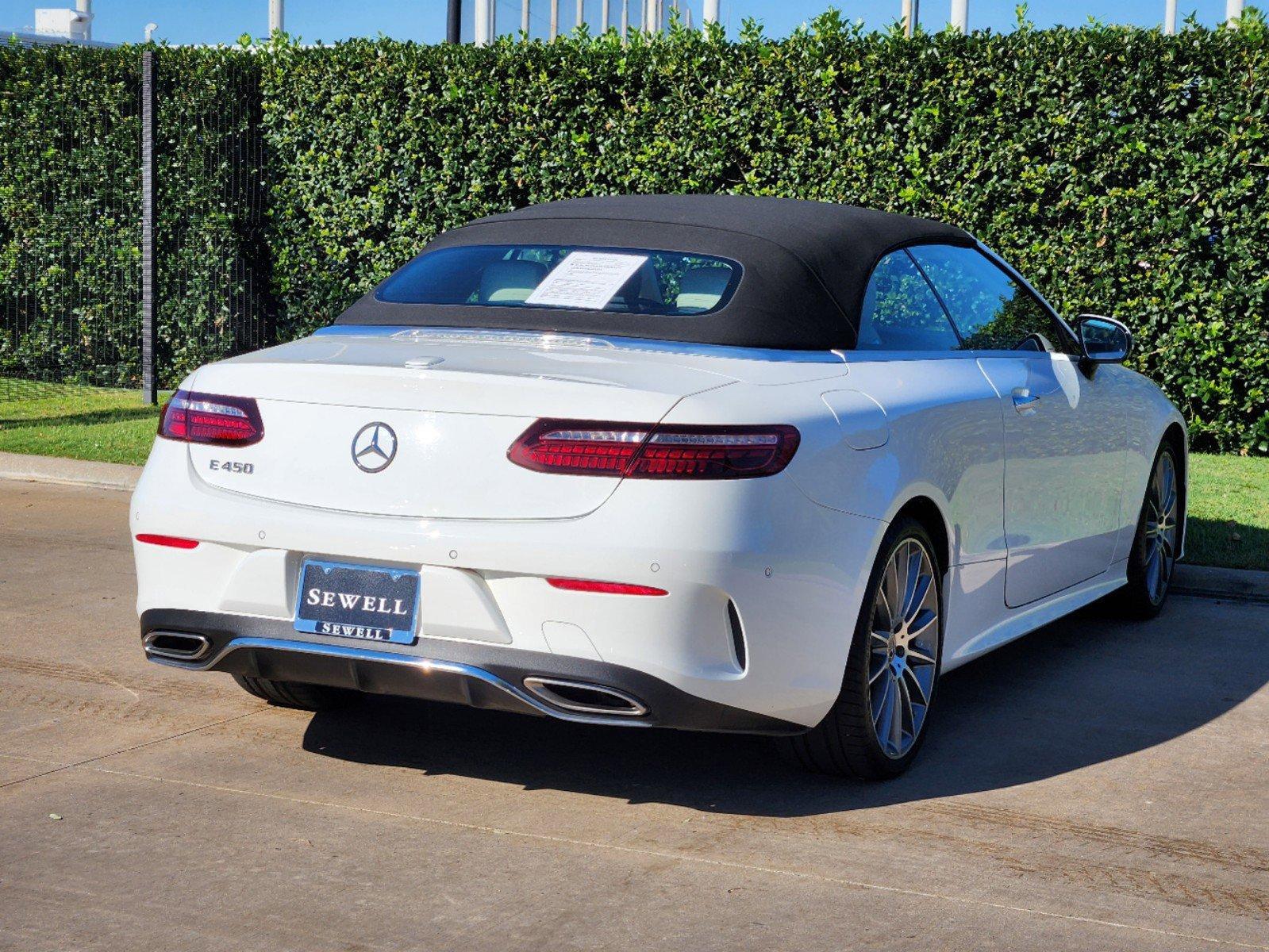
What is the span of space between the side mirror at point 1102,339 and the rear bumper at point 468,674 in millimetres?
2565

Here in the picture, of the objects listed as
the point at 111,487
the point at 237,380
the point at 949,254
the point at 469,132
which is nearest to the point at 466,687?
the point at 237,380

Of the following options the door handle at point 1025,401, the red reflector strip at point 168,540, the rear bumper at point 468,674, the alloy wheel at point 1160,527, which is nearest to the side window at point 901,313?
the door handle at point 1025,401

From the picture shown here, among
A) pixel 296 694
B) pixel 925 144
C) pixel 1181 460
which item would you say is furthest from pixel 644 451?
pixel 925 144

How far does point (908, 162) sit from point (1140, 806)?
27.2 feet

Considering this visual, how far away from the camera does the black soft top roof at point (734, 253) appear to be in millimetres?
4785

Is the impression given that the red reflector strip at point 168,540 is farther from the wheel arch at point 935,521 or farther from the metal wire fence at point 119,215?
the metal wire fence at point 119,215

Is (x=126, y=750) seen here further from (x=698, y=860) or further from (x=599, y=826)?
(x=698, y=860)

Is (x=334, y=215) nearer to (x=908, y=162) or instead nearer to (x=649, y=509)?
(x=908, y=162)

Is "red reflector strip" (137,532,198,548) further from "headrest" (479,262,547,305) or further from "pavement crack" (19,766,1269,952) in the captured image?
"headrest" (479,262,547,305)

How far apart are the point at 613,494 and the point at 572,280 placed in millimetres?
1264

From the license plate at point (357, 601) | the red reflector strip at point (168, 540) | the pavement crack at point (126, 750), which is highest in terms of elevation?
the red reflector strip at point (168, 540)

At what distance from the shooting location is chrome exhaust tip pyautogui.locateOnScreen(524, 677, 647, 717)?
4.07 m

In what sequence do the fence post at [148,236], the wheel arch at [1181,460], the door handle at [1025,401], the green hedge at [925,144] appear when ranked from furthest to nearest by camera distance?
the fence post at [148,236], the green hedge at [925,144], the wheel arch at [1181,460], the door handle at [1025,401]

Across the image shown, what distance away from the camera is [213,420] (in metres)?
4.41
